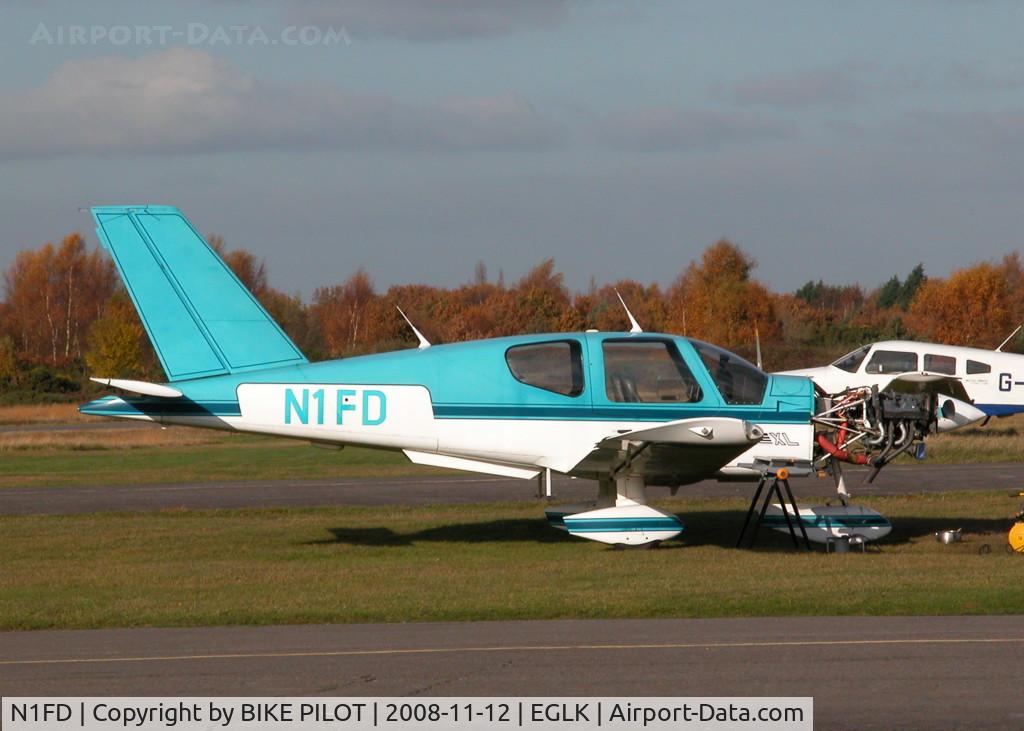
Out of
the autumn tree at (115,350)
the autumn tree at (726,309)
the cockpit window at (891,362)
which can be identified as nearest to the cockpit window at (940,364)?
the cockpit window at (891,362)

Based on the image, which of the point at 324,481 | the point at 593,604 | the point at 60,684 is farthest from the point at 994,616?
the point at 324,481

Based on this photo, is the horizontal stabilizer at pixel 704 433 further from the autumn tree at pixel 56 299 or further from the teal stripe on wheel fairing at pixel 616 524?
the autumn tree at pixel 56 299

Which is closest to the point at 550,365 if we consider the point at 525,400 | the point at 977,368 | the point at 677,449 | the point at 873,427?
the point at 525,400

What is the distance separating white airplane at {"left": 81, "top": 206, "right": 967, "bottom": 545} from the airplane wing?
4cm

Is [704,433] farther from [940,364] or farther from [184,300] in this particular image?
[940,364]

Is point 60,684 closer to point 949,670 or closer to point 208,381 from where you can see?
A: point 949,670

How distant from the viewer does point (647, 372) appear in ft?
45.6

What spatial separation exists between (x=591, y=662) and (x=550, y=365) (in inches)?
237

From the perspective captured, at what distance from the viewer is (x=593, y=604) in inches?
410

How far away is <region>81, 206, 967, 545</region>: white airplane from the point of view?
45.0ft

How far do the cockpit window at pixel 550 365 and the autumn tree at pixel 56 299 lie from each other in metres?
77.4

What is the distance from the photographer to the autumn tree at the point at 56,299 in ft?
284

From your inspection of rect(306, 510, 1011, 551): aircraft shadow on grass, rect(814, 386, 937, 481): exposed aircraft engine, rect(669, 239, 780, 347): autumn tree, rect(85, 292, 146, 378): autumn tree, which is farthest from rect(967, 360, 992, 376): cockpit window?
rect(85, 292, 146, 378): autumn tree

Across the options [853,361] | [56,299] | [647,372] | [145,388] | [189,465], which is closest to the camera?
[145,388]
